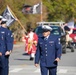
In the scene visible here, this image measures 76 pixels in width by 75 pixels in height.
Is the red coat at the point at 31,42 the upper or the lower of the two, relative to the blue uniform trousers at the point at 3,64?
upper

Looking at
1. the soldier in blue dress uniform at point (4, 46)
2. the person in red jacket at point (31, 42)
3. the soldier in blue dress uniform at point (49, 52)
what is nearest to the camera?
the soldier in blue dress uniform at point (49, 52)

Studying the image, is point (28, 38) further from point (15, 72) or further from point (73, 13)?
point (73, 13)

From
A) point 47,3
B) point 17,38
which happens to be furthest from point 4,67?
point 47,3

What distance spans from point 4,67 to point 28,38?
1220 centimetres

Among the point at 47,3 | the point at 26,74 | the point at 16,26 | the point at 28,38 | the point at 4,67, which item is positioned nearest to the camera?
the point at 4,67

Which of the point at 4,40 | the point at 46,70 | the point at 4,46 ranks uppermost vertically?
the point at 4,40

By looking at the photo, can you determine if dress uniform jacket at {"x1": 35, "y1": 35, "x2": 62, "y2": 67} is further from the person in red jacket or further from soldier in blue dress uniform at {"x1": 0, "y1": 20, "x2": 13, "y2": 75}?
the person in red jacket

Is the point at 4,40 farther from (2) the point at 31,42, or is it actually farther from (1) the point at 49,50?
(2) the point at 31,42

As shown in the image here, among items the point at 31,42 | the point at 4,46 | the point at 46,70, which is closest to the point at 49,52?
the point at 46,70

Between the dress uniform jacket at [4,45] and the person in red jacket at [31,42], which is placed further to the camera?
the person in red jacket at [31,42]

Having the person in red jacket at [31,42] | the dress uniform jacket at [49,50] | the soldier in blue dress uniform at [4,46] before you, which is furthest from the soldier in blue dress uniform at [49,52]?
the person in red jacket at [31,42]

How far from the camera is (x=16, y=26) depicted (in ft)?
157

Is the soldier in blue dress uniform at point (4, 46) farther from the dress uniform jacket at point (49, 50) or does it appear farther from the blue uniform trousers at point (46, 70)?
the blue uniform trousers at point (46, 70)

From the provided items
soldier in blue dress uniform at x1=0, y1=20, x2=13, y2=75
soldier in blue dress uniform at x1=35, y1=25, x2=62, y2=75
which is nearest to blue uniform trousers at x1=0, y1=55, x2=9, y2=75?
soldier in blue dress uniform at x1=0, y1=20, x2=13, y2=75
